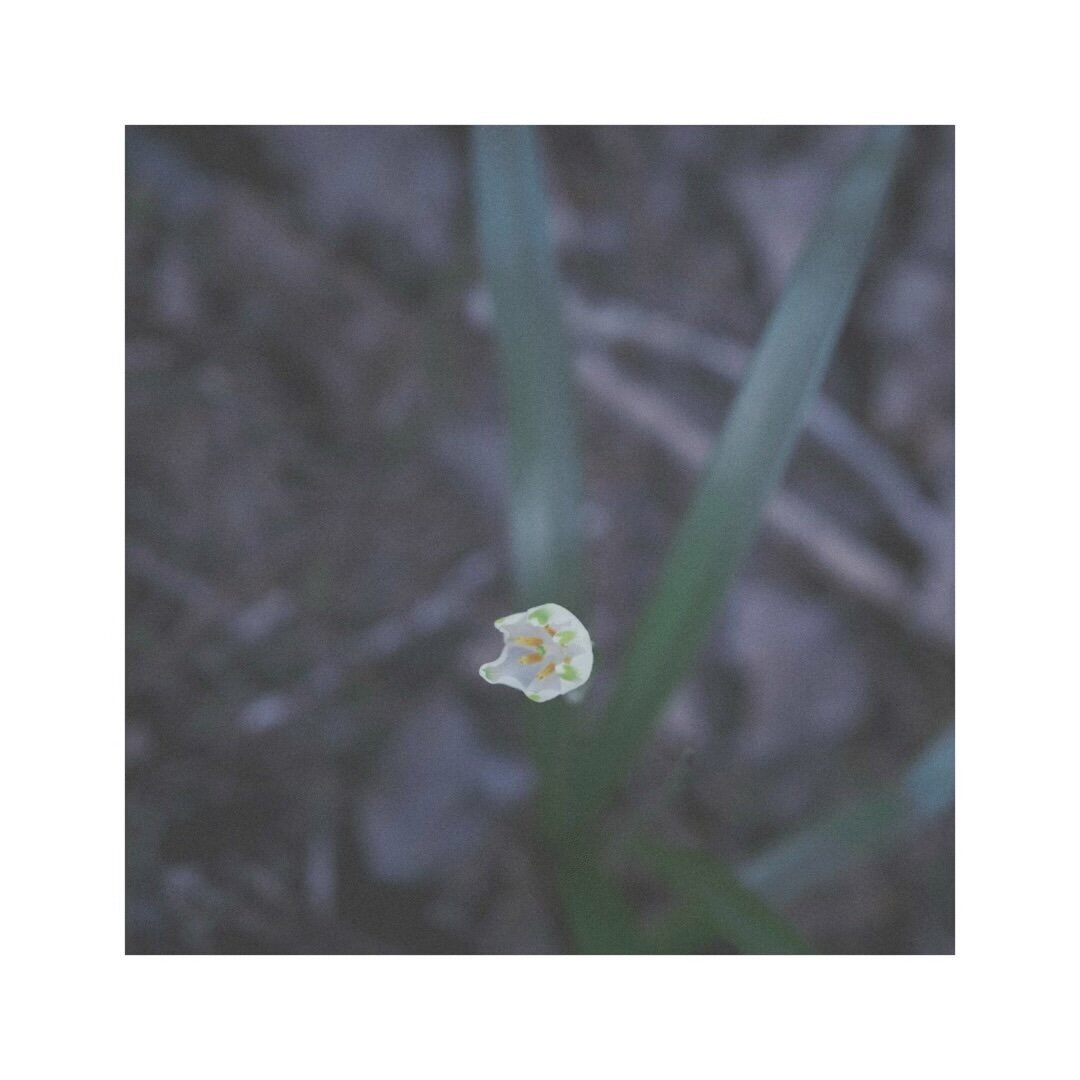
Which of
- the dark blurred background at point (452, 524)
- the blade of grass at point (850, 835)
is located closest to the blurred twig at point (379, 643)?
the dark blurred background at point (452, 524)

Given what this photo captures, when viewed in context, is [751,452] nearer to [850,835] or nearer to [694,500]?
[694,500]

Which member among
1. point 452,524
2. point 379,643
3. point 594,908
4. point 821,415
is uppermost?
point 821,415

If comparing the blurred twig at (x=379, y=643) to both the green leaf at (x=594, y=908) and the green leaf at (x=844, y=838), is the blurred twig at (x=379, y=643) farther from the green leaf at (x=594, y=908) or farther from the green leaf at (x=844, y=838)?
the green leaf at (x=844, y=838)

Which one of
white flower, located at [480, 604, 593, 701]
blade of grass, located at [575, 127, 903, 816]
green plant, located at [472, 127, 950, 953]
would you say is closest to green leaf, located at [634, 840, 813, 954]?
green plant, located at [472, 127, 950, 953]

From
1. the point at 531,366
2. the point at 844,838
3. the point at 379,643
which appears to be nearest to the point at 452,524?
the point at 379,643

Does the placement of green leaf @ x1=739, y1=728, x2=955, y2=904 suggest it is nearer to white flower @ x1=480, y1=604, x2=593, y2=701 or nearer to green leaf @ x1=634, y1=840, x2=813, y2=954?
green leaf @ x1=634, y1=840, x2=813, y2=954
